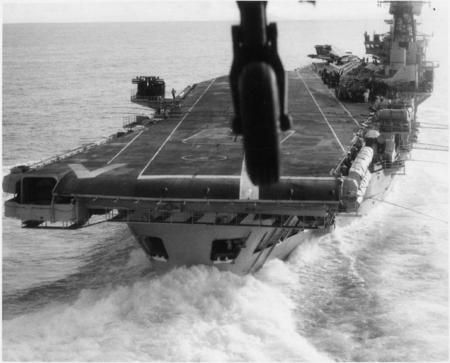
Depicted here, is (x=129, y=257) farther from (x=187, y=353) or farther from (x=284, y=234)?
(x=187, y=353)

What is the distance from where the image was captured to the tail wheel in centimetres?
469

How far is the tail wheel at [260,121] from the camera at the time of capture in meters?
4.69

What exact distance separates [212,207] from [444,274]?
10.3 meters

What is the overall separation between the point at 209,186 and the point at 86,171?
13.7ft

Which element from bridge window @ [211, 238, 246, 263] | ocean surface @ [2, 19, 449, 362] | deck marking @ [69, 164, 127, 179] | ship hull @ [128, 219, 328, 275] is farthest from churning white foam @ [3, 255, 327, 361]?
deck marking @ [69, 164, 127, 179]

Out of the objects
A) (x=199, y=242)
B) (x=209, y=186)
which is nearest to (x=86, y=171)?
A: (x=199, y=242)

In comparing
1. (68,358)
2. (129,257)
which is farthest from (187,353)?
(129,257)

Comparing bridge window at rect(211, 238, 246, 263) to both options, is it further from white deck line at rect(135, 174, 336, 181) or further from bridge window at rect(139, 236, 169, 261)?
white deck line at rect(135, 174, 336, 181)

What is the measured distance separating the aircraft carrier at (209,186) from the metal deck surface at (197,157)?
36 mm

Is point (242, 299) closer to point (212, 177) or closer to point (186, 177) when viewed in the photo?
point (212, 177)

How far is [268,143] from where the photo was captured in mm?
4703

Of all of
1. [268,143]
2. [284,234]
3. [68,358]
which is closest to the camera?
[268,143]

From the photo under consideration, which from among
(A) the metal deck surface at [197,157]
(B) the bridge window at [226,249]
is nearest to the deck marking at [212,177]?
(A) the metal deck surface at [197,157]

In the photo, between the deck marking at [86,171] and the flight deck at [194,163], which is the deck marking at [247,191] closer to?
the flight deck at [194,163]
